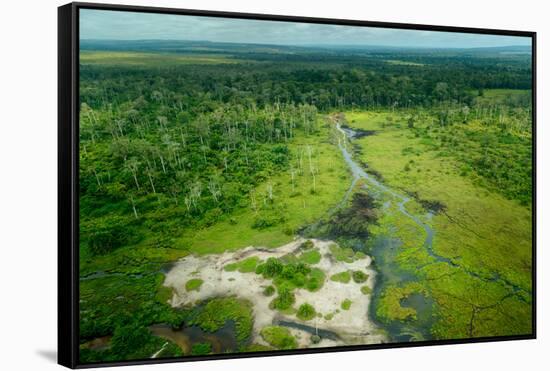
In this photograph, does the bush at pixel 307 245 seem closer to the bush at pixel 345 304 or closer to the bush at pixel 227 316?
the bush at pixel 345 304

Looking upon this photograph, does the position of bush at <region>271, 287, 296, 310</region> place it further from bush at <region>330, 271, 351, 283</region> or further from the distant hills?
the distant hills

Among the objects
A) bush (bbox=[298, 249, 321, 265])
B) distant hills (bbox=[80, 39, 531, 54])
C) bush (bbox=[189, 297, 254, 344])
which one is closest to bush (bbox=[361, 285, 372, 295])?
bush (bbox=[298, 249, 321, 265])

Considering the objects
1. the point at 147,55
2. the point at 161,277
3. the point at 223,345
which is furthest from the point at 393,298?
the point at 147,55

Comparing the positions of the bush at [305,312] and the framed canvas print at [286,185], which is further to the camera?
the bush at [305,312]

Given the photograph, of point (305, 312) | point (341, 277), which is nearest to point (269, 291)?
point (305, 312)

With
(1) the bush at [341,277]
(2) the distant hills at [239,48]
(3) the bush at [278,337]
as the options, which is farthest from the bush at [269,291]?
(2) the distant hills at [239,48]

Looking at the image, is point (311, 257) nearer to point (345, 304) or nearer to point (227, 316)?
point (345, 304)

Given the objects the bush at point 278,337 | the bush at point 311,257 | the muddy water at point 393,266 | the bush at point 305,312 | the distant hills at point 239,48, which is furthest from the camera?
the muddy water at point 393,266
